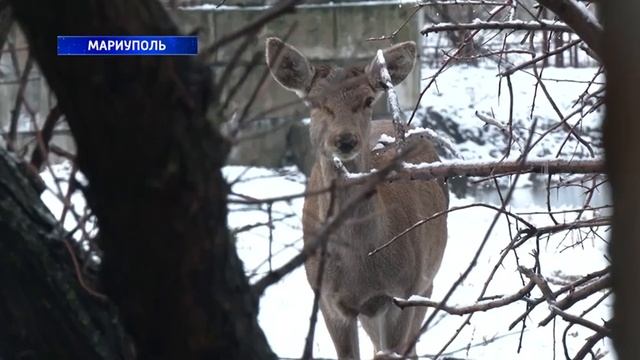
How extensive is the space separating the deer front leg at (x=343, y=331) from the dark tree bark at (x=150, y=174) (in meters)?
4.40

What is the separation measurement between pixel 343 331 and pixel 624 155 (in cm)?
515

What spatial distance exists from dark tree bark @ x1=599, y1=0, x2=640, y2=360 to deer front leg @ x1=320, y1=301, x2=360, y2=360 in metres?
4.99

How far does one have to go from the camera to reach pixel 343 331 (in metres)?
6.97

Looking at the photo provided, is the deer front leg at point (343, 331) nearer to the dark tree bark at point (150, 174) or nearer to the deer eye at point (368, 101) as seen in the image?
the deer eye at point (368, 101)

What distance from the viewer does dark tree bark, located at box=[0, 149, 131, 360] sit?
10.3ft

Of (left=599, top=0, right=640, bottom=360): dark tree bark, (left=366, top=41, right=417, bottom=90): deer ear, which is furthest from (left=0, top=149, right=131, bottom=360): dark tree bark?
(left=366, top=41, right=417, bottom=90): deer ear

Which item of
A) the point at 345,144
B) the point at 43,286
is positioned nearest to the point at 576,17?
the point at 43,286

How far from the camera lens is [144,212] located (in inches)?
94.7

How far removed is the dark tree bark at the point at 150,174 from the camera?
91.5 inches

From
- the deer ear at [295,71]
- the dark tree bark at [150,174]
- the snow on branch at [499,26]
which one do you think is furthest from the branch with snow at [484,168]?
the deer ear at [295,71]

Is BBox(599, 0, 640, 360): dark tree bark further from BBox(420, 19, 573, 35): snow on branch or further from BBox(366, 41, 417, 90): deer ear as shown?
BBox(366, 41, 417, 90): deer ear
